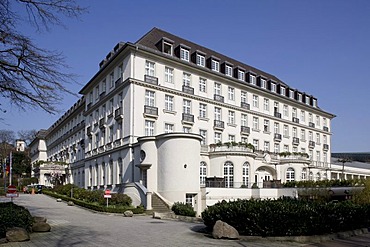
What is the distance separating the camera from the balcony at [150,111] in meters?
35.2

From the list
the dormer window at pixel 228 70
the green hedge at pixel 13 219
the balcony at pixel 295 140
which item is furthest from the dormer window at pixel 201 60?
the green hedge at pixel 13 219

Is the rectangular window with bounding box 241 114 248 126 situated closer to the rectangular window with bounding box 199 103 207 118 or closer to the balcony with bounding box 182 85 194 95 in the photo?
the rectangular window with bounding box 199 103 207 118

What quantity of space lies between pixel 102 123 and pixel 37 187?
901 inches

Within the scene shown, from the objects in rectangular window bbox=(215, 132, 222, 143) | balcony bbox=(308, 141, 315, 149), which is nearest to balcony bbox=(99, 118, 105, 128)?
rectangular window bbox=(215, 132, 222, 143)

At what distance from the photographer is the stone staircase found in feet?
89.7

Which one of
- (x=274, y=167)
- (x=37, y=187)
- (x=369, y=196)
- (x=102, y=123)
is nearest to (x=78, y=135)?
(x=37, y=187)

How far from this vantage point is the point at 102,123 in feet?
139

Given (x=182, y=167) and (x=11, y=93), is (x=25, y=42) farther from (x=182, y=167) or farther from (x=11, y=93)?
(x=182, y=167)

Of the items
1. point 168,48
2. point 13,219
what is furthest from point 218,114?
point 13,219

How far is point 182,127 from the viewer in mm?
38281

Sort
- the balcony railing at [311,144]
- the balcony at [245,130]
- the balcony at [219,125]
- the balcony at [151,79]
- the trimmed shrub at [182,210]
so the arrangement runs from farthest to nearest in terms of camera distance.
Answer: the balcony railing at [311,144] → the balcony at [245,130] → the balcony at [219,125] → the balcony at [151,79] → the trimmed shrub at [182,210]

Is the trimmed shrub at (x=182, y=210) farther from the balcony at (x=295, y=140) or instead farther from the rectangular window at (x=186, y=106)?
the balcony at (x=295, y=140)

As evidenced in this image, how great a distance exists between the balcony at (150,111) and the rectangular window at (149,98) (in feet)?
1.78

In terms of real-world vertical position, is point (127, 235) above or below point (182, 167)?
below
